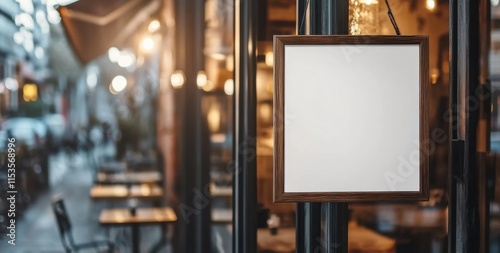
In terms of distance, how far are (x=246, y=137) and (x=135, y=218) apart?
2.34 meters

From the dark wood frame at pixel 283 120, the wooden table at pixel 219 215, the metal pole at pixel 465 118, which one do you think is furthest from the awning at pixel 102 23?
the metal pole at pixel 465 118

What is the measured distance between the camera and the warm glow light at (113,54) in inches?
242

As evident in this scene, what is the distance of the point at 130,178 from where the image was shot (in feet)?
21.9

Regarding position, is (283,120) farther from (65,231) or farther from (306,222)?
(65,231)

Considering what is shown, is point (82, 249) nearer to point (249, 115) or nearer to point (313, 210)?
point (249, 115)

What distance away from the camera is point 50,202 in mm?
5695

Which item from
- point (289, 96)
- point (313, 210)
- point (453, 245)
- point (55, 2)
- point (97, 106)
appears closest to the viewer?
point (289, 96)

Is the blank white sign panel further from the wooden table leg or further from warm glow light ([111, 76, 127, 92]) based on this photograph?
warm glow light ([111, 76, 127, 92])

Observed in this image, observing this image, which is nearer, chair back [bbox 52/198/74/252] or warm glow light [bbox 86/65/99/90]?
chair back [bbox 52/198/74/252]

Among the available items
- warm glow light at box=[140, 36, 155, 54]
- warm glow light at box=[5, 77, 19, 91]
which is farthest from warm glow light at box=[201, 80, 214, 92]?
warm glow light at box=[5, 77, 19, 91]

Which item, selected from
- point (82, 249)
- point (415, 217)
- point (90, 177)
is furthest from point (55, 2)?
point (415, 217)

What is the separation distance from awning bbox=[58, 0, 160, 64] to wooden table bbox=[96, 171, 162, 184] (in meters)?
1.10

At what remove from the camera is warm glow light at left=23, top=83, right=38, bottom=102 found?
534cm

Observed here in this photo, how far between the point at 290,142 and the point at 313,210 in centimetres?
59
